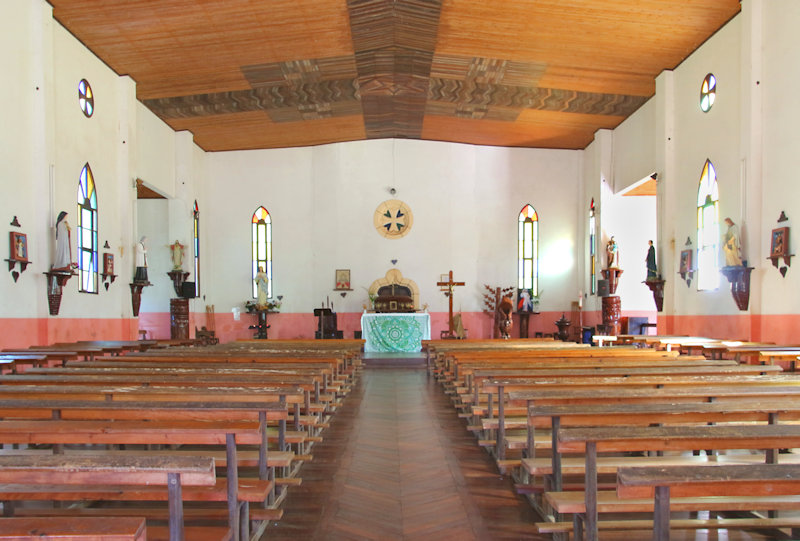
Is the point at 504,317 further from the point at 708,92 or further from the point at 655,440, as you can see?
the point at 655,440

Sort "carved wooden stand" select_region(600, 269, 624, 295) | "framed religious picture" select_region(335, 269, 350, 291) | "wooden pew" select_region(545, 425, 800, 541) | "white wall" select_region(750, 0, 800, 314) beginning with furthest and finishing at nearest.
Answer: "framed religious picture" select_region(335, 269, 350, 291), "carved wooden stand" select_region(600, 269, 624, 295), "white wall" select_region(750, 0, 800, 314), "wooden pew" select_region(545, 425, 800, 541)

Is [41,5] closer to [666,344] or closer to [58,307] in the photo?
[58,307]

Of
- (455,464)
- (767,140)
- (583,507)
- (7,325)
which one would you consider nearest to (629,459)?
(583,507)

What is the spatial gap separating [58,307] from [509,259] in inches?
449

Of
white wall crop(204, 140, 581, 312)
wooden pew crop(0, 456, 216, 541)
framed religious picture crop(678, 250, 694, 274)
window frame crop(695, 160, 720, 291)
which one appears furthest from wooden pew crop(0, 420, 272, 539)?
white wall crop(204, 140, 581, 312)

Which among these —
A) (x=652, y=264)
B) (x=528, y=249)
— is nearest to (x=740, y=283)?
(x=652, y=264)

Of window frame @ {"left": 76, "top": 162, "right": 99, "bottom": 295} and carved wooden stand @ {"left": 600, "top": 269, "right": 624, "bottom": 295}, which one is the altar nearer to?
carved wooden stand @ {"left": 600, "top": 269, "right": 624, "bottom": 295}

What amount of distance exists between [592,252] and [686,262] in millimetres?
5151

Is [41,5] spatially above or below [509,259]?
above

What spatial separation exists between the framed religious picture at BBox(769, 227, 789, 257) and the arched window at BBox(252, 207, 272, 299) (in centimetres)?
1229

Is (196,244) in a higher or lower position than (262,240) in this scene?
lower

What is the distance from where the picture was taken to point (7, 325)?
8125mm

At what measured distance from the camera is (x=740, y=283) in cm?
896

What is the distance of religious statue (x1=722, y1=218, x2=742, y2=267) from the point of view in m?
8.91
